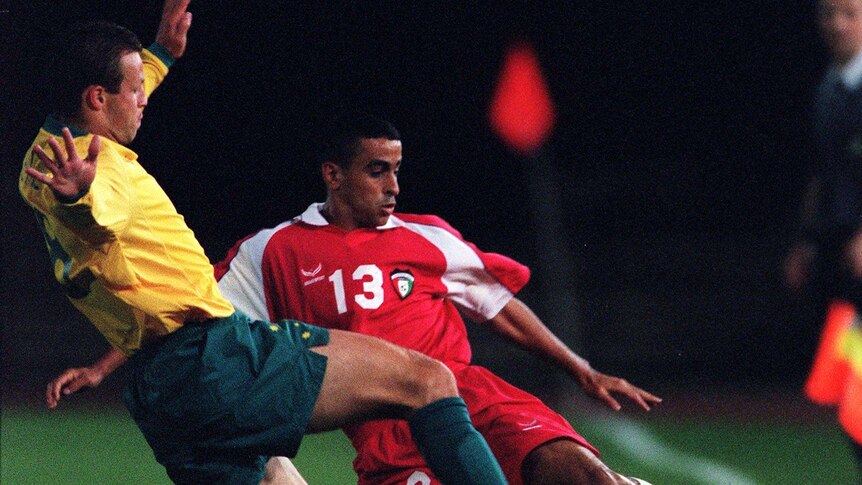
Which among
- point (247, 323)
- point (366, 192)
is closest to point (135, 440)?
point (366, 192)

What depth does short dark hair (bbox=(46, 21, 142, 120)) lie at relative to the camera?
3.38m

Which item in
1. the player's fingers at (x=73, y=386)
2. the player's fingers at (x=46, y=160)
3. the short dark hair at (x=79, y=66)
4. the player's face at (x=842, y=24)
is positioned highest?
the player's face at (x=842, y=24)

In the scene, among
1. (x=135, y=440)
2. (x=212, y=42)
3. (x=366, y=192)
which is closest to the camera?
(x=366, y=192)

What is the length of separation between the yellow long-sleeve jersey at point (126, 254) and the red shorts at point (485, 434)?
0.91 m

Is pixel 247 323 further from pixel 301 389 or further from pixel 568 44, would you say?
pixel 568 44

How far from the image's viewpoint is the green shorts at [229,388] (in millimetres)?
3373

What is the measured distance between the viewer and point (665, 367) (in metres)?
11.6

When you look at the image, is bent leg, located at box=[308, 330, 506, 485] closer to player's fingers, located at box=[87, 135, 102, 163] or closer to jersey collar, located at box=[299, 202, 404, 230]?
player's fingers, located at box=[87, 135, 102, 163]

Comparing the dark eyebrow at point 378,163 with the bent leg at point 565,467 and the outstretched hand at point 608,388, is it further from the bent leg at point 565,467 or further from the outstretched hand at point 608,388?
the bent leg at point 565,467

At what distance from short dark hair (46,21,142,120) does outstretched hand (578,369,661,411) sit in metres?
1.88

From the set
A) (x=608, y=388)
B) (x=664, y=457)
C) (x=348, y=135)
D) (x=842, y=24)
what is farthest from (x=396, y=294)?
(x=664, y=457)

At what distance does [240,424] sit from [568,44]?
10496mm

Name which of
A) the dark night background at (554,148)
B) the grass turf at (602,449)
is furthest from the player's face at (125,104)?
the dark night background at (554,148)

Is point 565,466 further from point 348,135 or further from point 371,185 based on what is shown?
point 348,135
